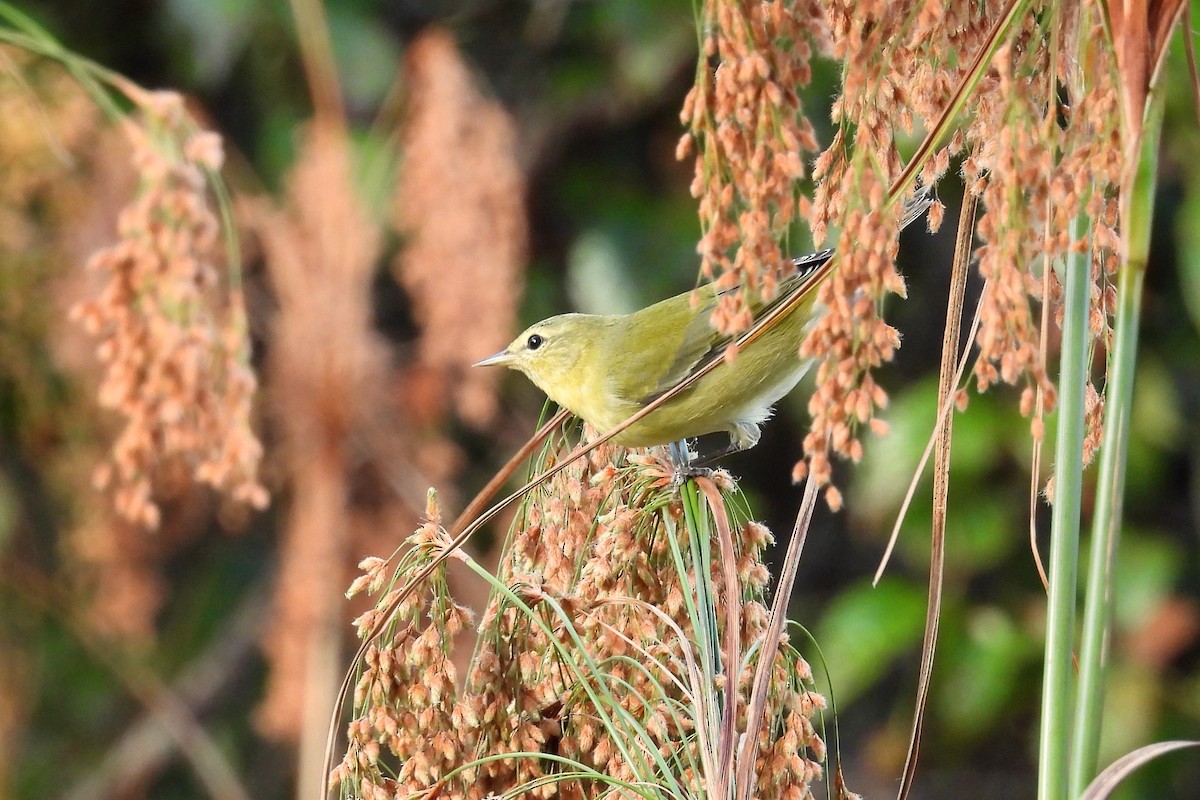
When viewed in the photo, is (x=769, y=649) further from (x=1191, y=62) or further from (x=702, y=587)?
(x=1191, y=62)

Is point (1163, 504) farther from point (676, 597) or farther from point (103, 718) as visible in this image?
point (103, 718)

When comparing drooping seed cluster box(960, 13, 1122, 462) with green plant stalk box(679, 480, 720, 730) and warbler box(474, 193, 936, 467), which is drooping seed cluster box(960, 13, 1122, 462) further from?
warbler box(474, 193, 936, 467)

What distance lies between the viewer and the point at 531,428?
16.6 ft

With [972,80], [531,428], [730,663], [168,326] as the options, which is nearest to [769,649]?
[730,663]

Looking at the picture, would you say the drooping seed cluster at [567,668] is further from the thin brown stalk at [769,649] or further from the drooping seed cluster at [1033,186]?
the drooping seed cluster at [1033,186]

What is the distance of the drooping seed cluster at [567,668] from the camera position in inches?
55.3

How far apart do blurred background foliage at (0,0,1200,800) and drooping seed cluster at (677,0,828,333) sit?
271 cm

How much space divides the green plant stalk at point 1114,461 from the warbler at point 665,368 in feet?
3.74

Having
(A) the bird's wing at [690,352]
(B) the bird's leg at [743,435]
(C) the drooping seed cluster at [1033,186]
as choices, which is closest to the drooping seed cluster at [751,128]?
(C) the drooping seed cluster at [1033,186]

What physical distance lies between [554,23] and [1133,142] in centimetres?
464

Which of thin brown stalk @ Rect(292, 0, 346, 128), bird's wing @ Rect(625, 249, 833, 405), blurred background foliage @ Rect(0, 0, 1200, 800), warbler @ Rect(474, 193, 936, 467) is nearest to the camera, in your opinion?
warbler @ Rect(474, 193, 936, 467)

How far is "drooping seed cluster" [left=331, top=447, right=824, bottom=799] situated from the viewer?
4.61 feet

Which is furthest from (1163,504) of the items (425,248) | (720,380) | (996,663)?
(720,380)

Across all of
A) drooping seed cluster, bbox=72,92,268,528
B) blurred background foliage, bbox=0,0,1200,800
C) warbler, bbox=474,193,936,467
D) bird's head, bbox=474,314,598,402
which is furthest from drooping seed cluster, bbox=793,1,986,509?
blurred background foliage, bbox=0,0,1200,800
